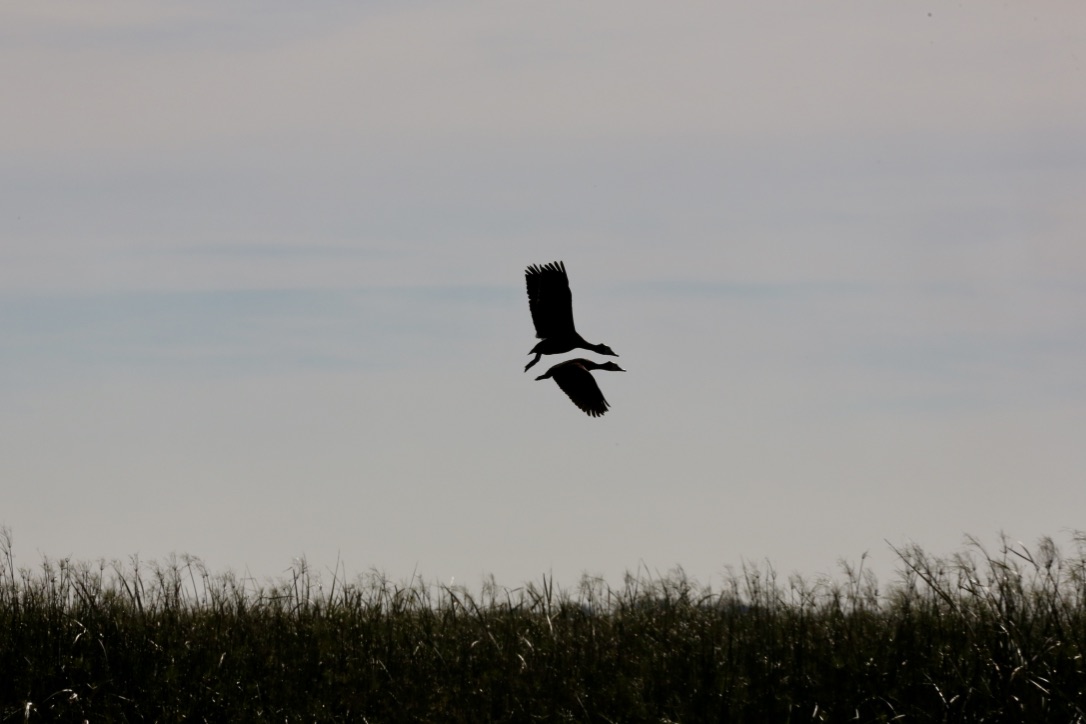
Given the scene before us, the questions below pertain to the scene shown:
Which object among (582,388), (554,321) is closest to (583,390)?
(582,388)

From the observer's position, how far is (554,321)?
25.6 ft

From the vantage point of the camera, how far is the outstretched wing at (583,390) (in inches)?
333

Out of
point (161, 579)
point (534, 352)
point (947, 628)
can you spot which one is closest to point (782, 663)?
point (947, 628)

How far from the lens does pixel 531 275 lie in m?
8.02

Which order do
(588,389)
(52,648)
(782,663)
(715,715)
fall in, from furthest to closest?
(588,389), (52,648), (782,663), (715,715)

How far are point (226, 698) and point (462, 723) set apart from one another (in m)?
1.36

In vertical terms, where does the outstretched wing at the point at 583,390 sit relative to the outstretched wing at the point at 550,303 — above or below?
below

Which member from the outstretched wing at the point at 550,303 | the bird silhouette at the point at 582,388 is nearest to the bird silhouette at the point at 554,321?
the outstretched wing at the point at 550,303

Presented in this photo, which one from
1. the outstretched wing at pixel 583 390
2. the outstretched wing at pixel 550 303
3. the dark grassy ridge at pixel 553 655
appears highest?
the outstretched wing at pixel 550 303

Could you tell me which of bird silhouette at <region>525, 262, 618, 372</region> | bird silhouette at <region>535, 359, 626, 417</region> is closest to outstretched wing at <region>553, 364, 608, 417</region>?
bird silhouette at <region>535, 359, 626, 417</region>

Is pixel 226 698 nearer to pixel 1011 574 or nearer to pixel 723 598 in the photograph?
pixel 723 598

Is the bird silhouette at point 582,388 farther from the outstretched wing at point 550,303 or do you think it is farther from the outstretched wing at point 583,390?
the outstretched wing at point 550,303

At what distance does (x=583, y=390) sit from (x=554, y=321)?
2.82ft

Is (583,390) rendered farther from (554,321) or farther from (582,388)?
(554,321)
